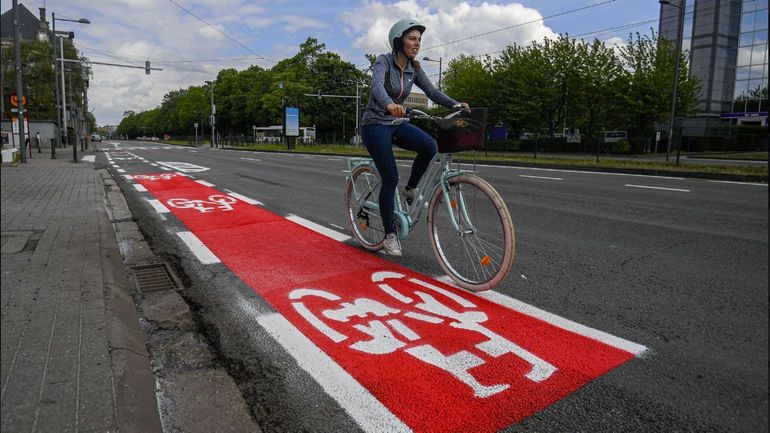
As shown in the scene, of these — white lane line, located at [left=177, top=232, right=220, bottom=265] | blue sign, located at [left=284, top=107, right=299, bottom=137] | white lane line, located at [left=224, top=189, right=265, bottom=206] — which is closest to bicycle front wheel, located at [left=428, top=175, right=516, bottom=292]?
white lane line, located at [left=177, top=232, right=220, bottom=265]

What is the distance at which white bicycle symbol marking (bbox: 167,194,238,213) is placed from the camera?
812cm

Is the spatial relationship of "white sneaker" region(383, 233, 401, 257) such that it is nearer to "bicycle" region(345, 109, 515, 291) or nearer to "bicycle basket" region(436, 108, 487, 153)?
"bicycle" region(345, 109, 515, 291)

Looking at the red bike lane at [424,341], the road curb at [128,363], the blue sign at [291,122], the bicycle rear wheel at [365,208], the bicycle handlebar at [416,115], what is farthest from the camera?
the blue sign at [291,122]

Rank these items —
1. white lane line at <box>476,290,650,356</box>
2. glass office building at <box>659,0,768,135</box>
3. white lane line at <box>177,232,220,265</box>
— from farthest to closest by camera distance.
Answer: glass office building at <box>659,0,768,135</box>, white lane line at <box>177,232,220,265</box>, white lane line at <box>476,290,650,356</box>

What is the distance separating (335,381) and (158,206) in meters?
6.83

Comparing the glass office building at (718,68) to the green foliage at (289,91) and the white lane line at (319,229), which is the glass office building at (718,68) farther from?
the white lane line at (319,229)

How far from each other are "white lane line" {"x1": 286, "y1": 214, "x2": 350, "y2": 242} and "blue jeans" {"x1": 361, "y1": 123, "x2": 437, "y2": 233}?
131cm

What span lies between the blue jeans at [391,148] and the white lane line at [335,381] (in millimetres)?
1662

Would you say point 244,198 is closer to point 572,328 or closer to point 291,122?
point 572,328

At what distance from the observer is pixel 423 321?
3242mm

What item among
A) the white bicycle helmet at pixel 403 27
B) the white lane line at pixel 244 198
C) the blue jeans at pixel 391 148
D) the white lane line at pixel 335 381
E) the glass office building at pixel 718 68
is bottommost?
the white lane line at pixel 335 381

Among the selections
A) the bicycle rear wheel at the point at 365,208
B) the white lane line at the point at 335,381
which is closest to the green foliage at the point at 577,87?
the bicycle rear wheel at the point at 365,208

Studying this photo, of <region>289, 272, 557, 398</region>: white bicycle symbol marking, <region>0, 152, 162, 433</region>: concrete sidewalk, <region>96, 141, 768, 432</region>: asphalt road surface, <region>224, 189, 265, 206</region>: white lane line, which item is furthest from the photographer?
<region>224, 189, 265, 206</region>: white lane line

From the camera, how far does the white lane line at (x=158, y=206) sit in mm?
7947
